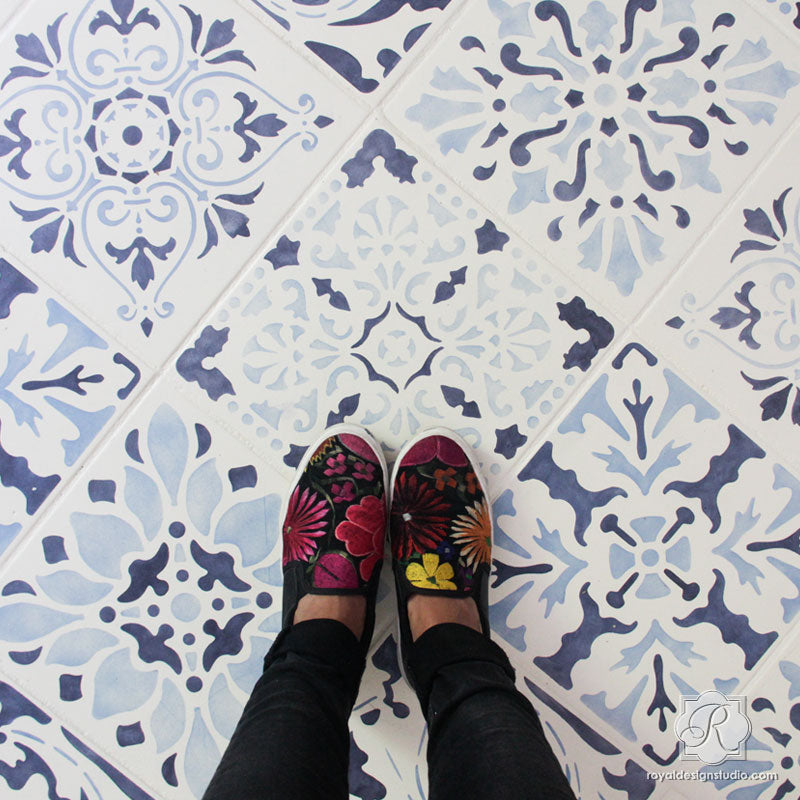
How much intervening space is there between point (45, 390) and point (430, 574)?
1.65ft

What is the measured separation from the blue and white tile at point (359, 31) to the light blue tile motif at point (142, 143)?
5 cm

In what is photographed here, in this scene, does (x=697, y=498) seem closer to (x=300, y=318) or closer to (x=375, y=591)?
(x=375, y=591)

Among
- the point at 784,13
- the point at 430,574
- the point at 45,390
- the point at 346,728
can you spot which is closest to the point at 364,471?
the point at 430,574

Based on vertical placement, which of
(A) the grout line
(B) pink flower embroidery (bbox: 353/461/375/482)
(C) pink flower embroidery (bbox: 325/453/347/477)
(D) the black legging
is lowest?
(A) the grout line

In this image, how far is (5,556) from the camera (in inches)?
31.0

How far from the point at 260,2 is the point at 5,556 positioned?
72 cm

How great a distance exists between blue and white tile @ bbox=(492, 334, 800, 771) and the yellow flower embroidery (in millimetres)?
114

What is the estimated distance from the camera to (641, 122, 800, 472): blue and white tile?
31.6 inches

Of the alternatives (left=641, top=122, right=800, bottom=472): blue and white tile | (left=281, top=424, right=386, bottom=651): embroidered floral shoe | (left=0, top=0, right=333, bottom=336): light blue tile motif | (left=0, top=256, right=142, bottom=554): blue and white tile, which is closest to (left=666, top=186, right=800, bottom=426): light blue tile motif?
(left=641, top=122, right=800, bottom=472): blue and white tile

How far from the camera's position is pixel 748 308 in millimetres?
804

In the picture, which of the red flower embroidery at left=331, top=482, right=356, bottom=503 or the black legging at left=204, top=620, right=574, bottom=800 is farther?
the red flower embroidery at left=331, top=482, right=356, bottom=503

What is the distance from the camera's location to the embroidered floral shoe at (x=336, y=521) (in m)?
0.76

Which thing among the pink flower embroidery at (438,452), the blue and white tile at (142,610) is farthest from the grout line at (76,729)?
the pink flower embroidery at (438,452)

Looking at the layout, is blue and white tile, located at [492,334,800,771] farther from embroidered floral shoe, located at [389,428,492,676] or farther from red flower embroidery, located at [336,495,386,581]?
red flower embroidery, located at [336,495,386,581]
